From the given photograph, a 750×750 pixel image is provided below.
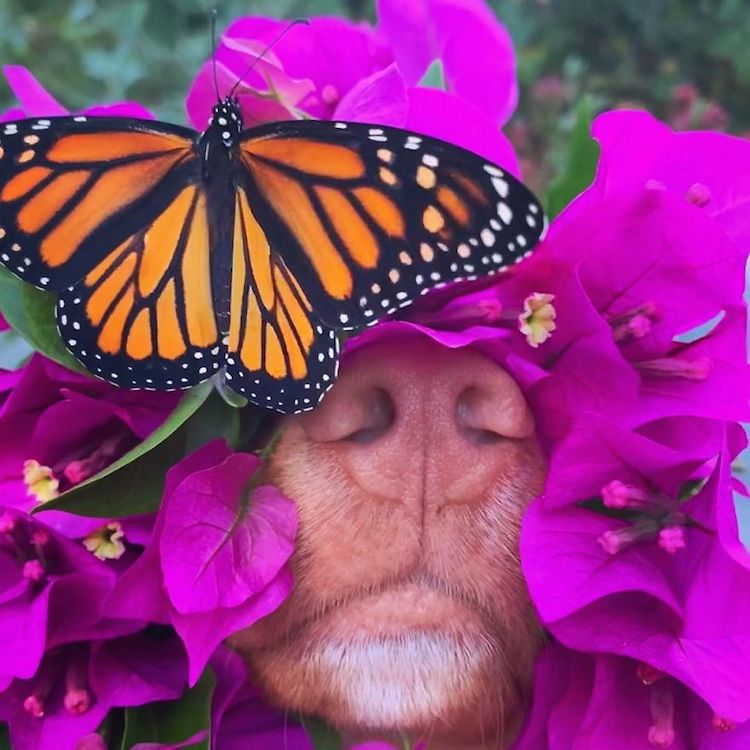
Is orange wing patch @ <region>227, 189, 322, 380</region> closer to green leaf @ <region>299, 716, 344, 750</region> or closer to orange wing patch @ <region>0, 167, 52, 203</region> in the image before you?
orange wing patch @ <region>0, 167, 52, 203</region>

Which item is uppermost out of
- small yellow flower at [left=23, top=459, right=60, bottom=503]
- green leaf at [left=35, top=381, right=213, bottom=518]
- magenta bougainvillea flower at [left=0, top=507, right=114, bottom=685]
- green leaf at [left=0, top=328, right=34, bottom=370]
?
green leaf at [left=35, top=381, right=213, bottom=518]

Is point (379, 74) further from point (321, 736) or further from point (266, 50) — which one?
point (321, 736)

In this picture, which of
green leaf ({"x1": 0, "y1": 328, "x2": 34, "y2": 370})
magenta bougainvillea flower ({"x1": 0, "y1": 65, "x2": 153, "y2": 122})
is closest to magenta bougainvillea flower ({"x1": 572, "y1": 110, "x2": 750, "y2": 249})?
magenta bougainvillea flower ({"x1": 0, "y1": 65, "x2": 153, "y2": 122})

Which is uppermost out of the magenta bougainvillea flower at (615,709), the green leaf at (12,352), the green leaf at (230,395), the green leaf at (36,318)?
the green leaf at (36,318)

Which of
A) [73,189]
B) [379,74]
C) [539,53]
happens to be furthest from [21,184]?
[539,53]

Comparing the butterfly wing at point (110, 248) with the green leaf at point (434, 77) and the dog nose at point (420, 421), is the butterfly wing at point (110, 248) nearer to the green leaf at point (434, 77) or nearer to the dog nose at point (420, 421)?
the dog nose at point (420, 421)

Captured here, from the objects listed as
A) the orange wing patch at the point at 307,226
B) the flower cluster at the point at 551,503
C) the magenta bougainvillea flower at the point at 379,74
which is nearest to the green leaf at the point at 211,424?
the flower cluster at the point at 551,503

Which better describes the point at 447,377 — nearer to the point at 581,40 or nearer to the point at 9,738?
the point at 9,738
